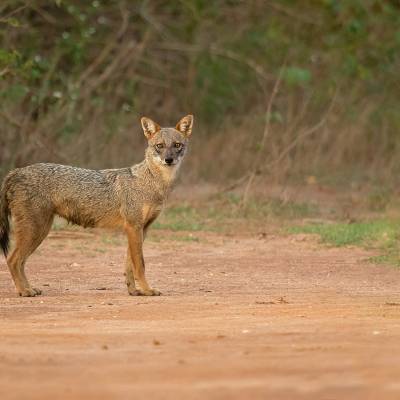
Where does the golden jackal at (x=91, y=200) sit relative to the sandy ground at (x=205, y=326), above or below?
above

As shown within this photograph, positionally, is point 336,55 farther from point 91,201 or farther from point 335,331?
point 335,331

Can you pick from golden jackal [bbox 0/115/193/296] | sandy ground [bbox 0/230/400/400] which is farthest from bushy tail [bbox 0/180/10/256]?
sandy ground [bbox 0/230/400/400]

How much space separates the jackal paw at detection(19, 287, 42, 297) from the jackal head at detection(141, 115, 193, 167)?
5.32 ft

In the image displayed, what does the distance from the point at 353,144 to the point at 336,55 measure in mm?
1792

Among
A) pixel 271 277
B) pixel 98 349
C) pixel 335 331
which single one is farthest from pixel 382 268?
pixel 98 349

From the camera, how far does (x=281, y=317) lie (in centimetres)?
754

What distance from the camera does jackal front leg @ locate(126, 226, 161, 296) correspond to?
9.39 meters

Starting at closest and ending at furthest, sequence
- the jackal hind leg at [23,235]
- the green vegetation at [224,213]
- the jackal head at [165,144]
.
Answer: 1. the jackal hind leg at [23,235]
2. the jackal head at [165,144]
3. the green vegetation at [224,213]

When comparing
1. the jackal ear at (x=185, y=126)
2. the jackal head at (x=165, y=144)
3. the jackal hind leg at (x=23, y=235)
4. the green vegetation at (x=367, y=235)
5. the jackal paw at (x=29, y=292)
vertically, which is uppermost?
the jackal ear at (x=185, y=126)

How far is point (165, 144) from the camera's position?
33.5ft

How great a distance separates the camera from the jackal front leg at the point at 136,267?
9.39 metres

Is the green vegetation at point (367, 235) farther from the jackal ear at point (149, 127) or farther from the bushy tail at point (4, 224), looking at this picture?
the bushy tail at point (4, 224)

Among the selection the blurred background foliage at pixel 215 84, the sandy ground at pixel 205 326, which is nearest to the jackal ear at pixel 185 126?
the sandy ground at pixel 205 326

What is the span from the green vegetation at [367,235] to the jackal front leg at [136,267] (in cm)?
285
